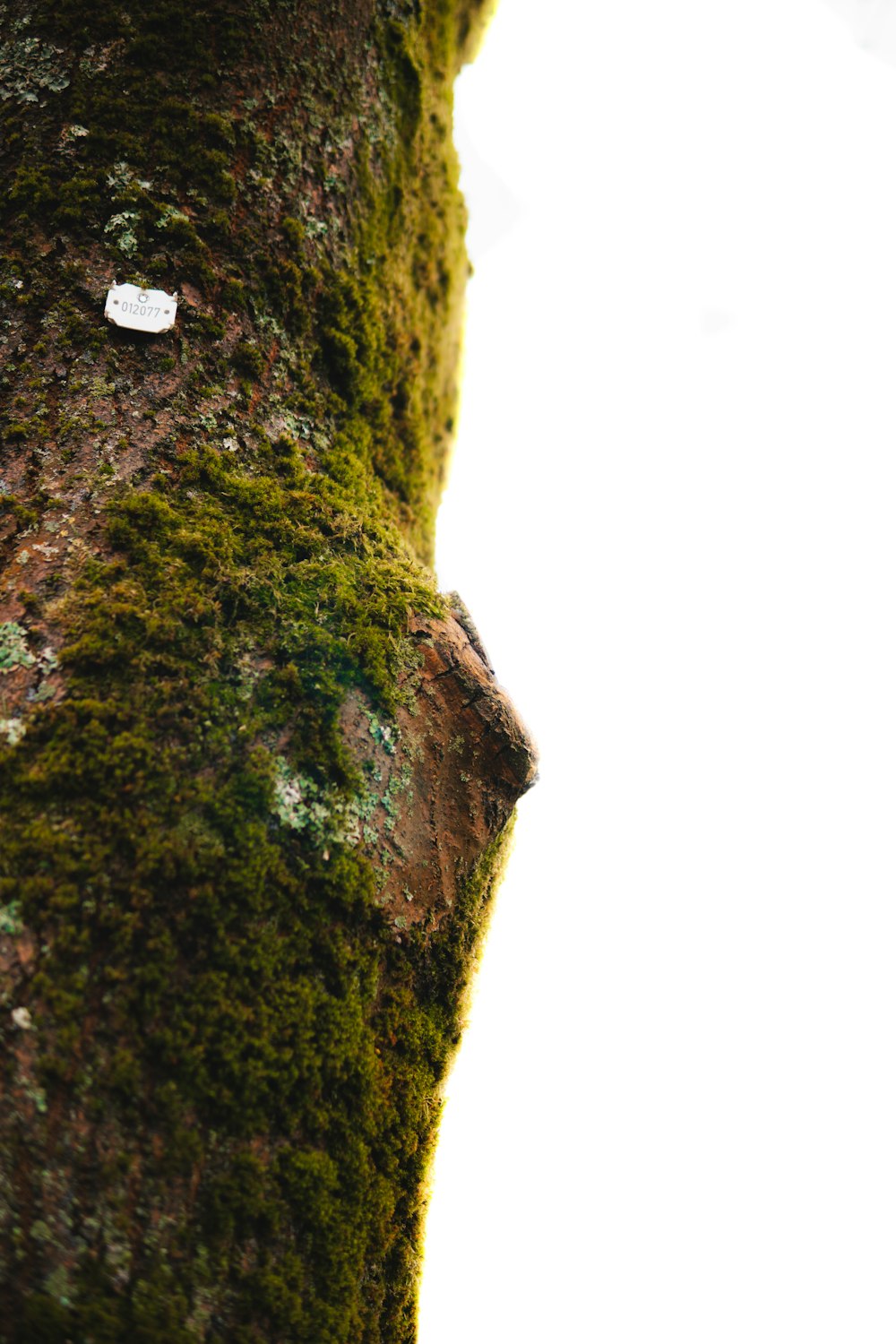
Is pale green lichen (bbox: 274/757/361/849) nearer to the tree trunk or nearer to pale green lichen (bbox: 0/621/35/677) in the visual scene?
the tree trunk

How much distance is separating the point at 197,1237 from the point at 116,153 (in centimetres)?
229

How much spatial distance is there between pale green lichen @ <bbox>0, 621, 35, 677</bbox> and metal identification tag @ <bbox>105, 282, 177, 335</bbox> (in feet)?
2.54

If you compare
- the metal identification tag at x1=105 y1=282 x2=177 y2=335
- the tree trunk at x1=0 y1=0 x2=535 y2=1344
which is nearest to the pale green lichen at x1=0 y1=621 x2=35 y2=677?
the tree trunk at x1=0 y1=0 x2=535 y2=1344

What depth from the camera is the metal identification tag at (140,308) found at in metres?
1.67

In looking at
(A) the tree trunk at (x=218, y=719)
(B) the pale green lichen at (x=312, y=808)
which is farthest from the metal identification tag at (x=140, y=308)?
(B) the pale green lichen at (x=312, y=808)

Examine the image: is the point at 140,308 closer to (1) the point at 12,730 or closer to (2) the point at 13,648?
(2) the point at 13,648

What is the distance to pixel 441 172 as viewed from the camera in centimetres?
276

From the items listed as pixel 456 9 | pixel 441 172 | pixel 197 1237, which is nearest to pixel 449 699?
pixel 197 1237

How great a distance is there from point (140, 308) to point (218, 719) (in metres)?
1.02

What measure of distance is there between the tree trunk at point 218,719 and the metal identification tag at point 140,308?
33 mm

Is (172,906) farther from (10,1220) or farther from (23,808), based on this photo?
(10,1220)

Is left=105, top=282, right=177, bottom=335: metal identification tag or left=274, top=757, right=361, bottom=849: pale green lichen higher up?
left=105, top=282, right=177, bottom=335: metal identification tag

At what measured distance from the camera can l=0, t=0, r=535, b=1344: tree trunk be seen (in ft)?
3.72

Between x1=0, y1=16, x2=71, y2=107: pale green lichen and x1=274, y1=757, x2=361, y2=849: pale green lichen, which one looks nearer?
x1=274, y1=757, x2=361, y2=849: pale green lichen
